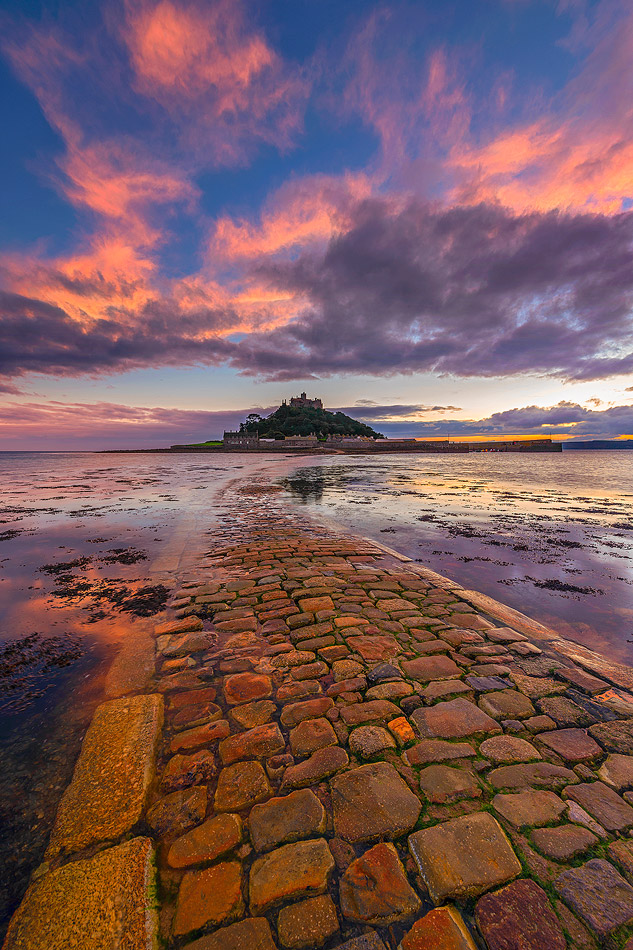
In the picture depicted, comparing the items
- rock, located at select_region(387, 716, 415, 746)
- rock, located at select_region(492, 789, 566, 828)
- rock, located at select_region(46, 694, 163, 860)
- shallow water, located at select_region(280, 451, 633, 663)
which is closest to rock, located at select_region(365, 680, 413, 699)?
rock, located at select_region(387, 716, 415, 746)

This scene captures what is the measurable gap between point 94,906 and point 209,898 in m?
0.49

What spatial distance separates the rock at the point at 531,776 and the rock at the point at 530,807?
64 mm

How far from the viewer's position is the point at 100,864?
166 centimetres

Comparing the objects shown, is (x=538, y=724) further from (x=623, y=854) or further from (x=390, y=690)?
(x=390, y=690)

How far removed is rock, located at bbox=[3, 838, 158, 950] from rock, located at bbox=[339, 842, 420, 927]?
808 mm

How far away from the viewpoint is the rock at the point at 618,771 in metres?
2.10

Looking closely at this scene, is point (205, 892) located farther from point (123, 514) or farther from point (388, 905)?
point (123, 514)

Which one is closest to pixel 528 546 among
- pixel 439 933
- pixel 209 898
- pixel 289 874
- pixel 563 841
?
pixel 563 841

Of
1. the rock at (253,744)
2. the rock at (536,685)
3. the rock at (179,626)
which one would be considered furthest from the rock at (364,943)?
the rock at (179,626)

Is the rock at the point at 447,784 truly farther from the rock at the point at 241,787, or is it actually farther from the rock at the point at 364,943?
the rock at the point at 241,787

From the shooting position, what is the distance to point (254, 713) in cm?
271

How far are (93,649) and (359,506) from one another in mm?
9908

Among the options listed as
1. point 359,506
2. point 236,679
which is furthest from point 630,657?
point 359,506

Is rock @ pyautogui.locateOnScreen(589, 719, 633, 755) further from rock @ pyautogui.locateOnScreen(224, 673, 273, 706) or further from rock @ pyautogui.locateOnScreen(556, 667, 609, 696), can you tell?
rock @ pyautogui.locateOnScreen(224, 673, 273, 706)
